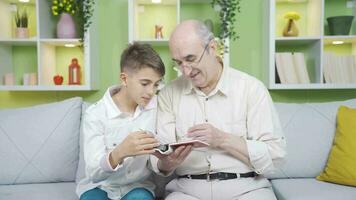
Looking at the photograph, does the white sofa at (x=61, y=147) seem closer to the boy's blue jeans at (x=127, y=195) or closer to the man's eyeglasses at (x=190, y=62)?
the boy's blue jeans at (x=127, y=195)

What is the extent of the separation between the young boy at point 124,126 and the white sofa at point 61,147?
467mm

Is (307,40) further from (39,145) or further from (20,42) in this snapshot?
(20,42)

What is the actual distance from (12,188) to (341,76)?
2300 mm

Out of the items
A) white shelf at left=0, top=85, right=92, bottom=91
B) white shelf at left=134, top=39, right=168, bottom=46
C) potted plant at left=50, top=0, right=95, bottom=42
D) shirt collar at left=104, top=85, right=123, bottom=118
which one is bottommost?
shirt collar at left=104, top=85, right=123, bottom=118

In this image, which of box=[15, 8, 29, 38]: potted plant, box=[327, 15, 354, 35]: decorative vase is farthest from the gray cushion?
box=[327, 15, 354, 35]: decorative vase

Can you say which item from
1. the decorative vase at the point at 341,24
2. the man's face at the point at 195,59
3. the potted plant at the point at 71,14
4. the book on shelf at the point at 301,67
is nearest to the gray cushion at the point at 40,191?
the man's face at the point at 195,59

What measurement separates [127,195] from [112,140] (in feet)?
0.83

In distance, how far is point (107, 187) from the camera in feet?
5.54

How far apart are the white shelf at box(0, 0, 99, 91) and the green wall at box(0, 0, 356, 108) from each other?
9cm

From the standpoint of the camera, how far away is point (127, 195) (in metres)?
1.61

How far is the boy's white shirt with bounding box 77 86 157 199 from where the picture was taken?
160cm

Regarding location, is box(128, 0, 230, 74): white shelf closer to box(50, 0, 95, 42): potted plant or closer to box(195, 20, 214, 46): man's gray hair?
box(50, 0, 95, 42): potted plant

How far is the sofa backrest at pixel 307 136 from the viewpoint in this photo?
2145 millimetres

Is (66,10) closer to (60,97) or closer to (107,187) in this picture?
(60,97)
